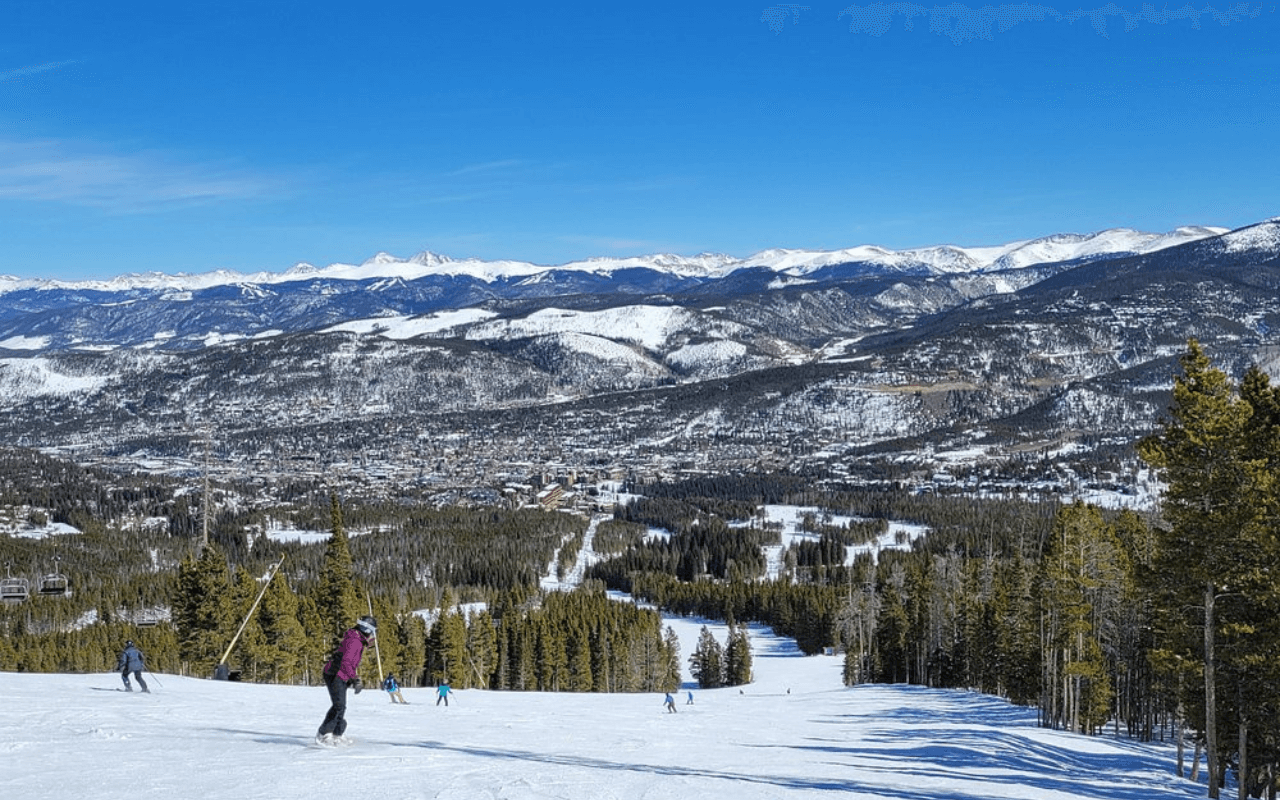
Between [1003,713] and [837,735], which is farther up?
[837,735]

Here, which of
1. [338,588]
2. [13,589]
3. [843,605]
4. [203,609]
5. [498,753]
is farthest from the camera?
[843,605]

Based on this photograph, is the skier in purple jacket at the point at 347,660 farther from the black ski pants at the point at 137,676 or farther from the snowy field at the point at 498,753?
the black ski pants at the point at 137,676

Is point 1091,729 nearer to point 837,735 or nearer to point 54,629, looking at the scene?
point 837,735

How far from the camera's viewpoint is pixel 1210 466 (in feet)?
82.4

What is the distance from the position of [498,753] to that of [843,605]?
96.3 metres

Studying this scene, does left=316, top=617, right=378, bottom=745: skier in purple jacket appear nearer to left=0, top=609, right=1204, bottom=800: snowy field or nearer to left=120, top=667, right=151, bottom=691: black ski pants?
left=0, top=609, right=1204, bottom=800: snowy field

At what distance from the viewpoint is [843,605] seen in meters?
111

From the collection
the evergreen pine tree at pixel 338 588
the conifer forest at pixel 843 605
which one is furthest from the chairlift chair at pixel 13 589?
the evergreen pine tree at pixel 338 588

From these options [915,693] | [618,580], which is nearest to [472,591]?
[618,580]

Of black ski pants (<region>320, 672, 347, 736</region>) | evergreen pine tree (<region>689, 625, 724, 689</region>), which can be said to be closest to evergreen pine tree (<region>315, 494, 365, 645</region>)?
evergreen pine tree (<region>689, 625, 724, 689</region>)

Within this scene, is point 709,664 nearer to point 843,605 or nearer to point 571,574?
point 843,605

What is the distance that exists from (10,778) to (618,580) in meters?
156

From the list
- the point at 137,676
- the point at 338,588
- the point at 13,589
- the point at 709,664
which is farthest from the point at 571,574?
the point at 137,676

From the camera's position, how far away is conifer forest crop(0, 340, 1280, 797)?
84.3ft
